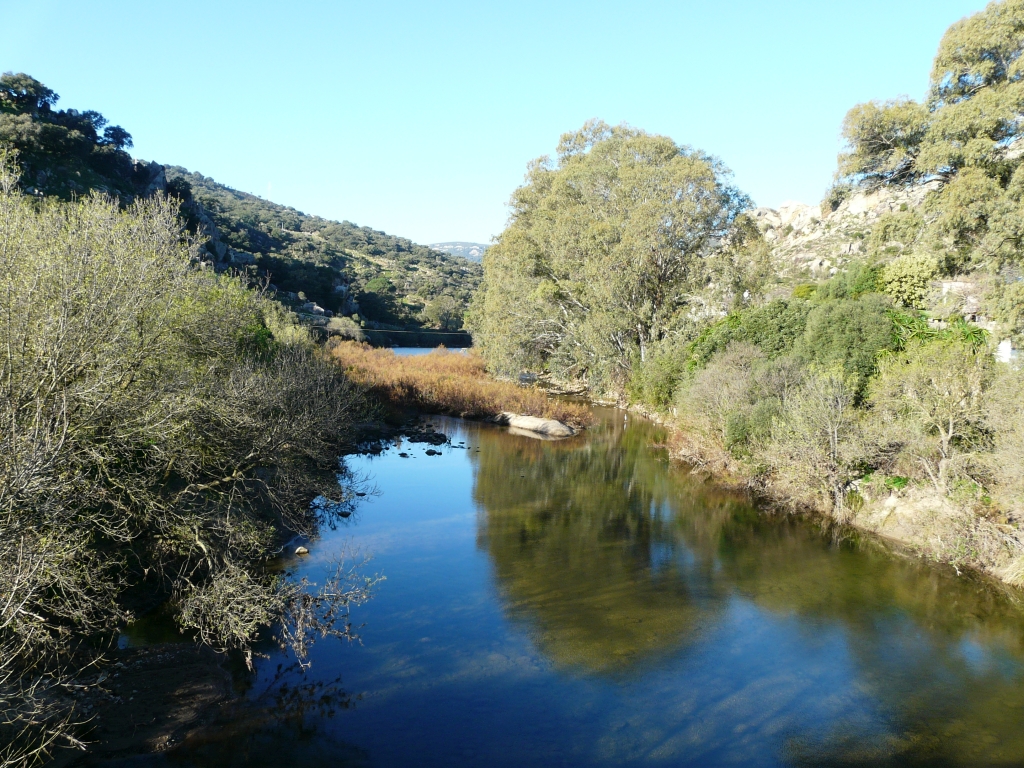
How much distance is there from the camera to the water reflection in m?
9.56

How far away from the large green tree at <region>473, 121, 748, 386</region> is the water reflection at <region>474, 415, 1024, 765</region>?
16615mm

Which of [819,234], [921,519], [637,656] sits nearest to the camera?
[637,656]

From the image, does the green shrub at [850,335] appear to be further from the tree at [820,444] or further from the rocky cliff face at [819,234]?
the rocky cliff face at [819,234]

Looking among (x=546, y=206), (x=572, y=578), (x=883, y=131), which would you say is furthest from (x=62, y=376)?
(x=546, y=206)

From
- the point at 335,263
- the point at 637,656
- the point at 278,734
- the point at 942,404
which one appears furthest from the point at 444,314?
the point at 278,734

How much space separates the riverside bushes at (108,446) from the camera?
7219 millimetres

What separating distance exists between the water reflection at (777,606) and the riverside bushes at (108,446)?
18.8 feet

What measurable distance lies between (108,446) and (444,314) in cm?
8446

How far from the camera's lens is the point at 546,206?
41.2 m

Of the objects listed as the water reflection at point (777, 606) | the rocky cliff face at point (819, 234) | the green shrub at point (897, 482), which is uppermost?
the rocky cliff face at point (819, 234)

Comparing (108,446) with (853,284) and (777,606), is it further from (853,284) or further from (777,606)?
(853,284)

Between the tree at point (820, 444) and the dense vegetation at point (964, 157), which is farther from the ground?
the dense vegetation at point (964, 157)

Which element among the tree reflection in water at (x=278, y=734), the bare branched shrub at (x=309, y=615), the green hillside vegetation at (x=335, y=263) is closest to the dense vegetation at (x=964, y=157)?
the bare branched shrub at (x=309, y=615)

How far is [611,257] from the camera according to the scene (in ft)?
116
